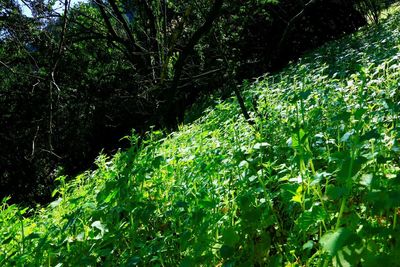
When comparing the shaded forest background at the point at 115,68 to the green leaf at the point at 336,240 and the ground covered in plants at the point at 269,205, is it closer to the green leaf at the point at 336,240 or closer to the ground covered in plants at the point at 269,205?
the ground covered in plants at the point at 269,205

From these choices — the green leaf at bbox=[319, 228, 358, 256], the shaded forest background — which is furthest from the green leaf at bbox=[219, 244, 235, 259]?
the shaded forest background

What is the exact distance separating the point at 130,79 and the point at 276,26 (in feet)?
15.4

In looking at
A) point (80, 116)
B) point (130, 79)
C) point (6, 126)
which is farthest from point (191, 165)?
point (6, 126)

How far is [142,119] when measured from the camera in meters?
11.1

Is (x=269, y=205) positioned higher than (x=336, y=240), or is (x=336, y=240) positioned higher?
(x=336, y=240)

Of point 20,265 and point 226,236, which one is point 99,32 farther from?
point 226,236

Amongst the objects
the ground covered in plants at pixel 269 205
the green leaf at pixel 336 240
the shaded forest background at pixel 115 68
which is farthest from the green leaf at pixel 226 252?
the shaded forest background at pixel 115 68

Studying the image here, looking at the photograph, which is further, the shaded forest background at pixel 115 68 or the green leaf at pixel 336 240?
the shaded forest background at pixel 115 68

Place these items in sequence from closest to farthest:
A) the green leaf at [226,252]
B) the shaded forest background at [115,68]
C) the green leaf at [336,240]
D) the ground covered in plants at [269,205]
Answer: the green leaf at [336,240]
the ground covered in plants at [269,205]
the green leaf at [226,252]
the shaded forest background at [115,68]

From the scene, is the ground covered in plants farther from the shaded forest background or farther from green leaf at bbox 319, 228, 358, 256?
the shaded forest background

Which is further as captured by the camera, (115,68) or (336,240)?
(115,68)

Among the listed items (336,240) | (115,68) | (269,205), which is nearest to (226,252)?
(269,205)

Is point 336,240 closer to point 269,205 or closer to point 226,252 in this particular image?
point 226,252

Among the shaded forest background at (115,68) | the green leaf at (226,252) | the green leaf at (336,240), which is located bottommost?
the green leaf at (226,252)
